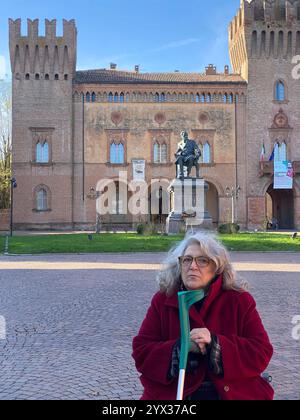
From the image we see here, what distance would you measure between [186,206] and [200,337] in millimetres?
26173

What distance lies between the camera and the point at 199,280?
3.07 meters

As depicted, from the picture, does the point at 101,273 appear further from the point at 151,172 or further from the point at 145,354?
the point at 151,172

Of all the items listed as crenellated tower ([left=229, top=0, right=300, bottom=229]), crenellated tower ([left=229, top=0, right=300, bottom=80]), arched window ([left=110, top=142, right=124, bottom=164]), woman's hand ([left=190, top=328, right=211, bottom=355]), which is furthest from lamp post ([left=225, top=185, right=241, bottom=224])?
woman's hand ([left=190, top=328, right=211, bottom=355])

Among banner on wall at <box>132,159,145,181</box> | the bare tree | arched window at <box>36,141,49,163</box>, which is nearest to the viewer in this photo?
arched window at <box>36,141,49,163</box>

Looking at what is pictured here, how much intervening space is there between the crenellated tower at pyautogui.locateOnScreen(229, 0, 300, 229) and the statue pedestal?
18451 millimetres

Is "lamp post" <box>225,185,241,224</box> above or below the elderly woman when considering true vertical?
above

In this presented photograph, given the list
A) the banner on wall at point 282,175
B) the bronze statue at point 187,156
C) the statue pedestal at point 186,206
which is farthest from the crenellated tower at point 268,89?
the statue pedestal at point 186,206

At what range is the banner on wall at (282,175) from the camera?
45.7 m

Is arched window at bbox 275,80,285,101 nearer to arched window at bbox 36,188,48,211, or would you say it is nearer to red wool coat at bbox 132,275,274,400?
arched window at bbox 36,188,48,211

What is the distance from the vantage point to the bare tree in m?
53.0

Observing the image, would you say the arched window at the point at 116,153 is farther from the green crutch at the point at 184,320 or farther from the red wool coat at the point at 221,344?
the green crutch at the point at 184,320

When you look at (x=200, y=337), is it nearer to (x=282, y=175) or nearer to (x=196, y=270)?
(x=196, y=270)

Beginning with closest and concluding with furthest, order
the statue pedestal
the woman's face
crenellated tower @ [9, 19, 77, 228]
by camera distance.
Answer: the woman's face, the statue pedestal, crenellated tower @ [9, 19, 77, 228]

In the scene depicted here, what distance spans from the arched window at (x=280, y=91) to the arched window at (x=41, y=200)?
23940 mm
